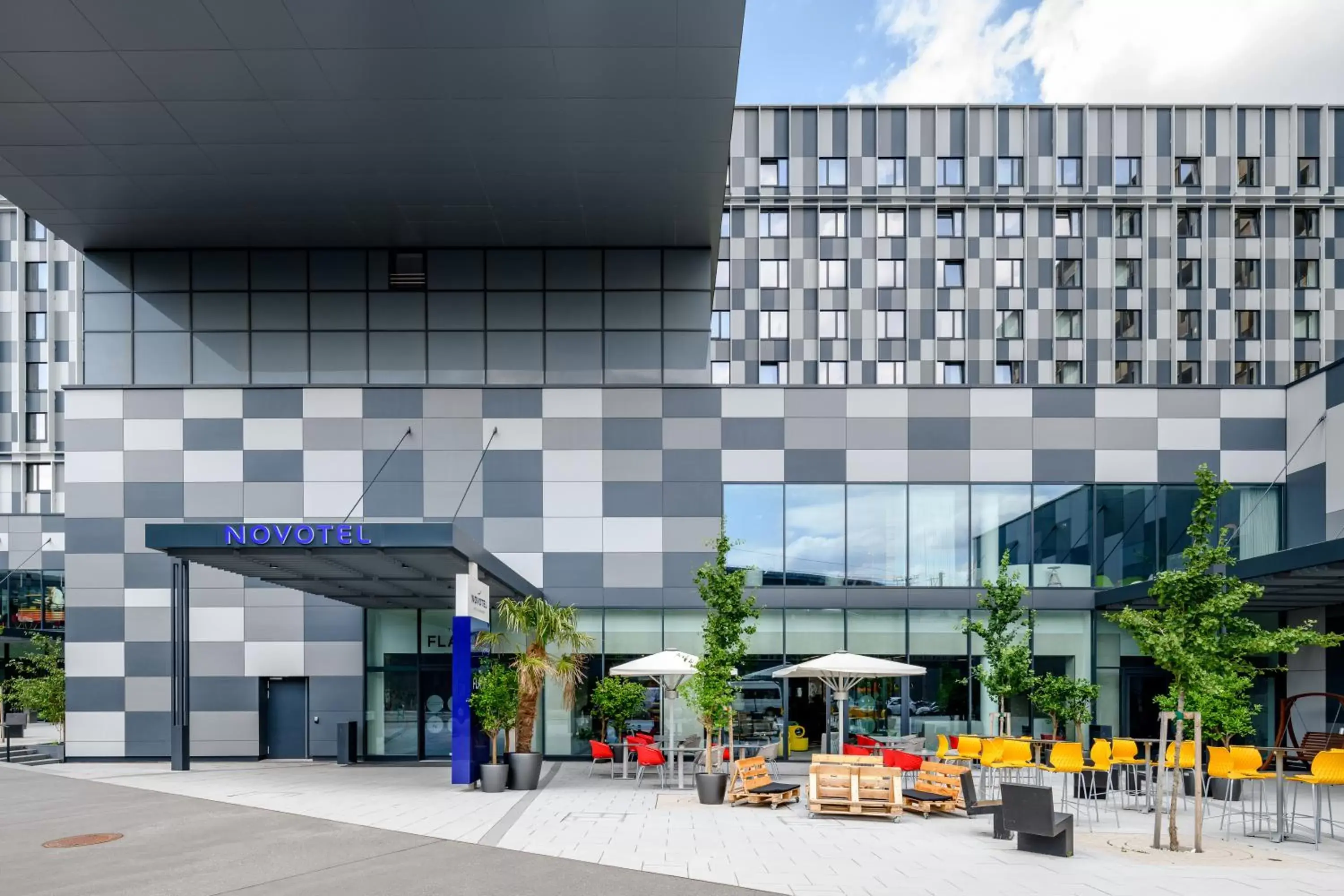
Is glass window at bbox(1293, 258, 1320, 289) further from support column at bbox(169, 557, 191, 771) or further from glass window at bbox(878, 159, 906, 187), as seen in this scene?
support column at bbox(169, 557, 191, 771)

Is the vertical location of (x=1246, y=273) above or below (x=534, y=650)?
above

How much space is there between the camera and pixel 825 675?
20656 mm

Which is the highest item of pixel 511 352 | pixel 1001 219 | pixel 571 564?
pixel 1001 219

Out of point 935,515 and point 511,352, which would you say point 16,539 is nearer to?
point 511,352

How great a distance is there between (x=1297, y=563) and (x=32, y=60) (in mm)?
21959

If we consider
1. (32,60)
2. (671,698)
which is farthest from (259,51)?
(671,698)

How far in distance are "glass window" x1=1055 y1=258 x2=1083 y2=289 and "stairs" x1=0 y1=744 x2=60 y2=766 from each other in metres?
47.5

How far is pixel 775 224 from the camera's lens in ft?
181

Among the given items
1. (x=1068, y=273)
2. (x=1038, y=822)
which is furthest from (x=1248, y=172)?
(x=1038, y=822)

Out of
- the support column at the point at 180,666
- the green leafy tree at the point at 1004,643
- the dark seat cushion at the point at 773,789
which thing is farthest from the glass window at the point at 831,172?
Answer: the dark seat cushion at the point at 773,789

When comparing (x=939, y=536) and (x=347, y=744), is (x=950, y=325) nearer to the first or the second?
(x=939, y=536)

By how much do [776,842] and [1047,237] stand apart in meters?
47.0

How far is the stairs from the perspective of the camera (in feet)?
80.0

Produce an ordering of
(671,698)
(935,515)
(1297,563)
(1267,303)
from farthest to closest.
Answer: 1. (1267,303)
2. (935,515)
3. (671,698)
4. (1297,563)
